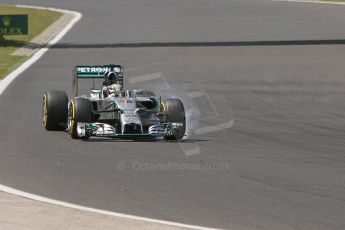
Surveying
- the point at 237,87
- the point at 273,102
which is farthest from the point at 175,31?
the point at 273,102

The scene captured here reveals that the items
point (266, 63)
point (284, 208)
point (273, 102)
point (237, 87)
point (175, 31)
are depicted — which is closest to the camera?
point (284, 208)

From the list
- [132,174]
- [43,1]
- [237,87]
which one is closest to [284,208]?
[132,174]

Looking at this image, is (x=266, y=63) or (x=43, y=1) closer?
(x=266, y=63)

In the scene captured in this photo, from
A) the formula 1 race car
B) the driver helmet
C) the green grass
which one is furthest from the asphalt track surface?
the driver helmet

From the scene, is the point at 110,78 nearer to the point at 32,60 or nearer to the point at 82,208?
the point at 82,208

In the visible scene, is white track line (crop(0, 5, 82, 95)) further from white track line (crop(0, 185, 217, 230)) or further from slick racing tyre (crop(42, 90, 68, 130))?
white track line (crop(0, 185, 217, 230))

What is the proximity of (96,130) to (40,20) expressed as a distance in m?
31.8

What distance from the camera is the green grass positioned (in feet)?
98.3

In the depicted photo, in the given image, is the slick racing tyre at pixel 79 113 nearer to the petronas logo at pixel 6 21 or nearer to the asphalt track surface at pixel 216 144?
the asphalt track surface at pixel 216 144

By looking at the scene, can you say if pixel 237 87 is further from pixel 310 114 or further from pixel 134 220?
pixel 134 220

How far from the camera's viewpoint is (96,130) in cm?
1597

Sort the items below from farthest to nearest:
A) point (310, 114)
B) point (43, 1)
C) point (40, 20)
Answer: point (43, 1)
point (40, 20)
point (310, 114)

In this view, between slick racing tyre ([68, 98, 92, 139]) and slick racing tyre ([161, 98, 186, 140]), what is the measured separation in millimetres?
1137

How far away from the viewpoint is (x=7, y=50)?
111 feet
